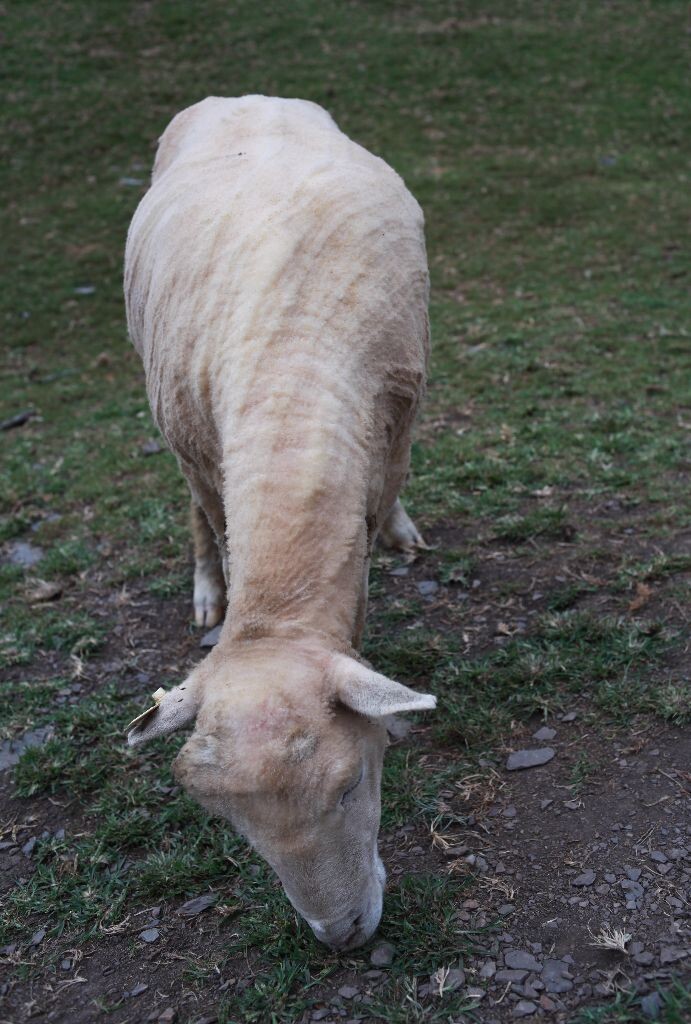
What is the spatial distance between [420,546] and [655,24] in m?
21.0

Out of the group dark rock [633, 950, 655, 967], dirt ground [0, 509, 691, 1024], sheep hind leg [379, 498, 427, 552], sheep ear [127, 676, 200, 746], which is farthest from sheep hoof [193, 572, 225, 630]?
dark rock [633, 950, 655, 967]

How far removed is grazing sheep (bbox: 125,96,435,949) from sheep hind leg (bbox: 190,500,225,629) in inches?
47.2

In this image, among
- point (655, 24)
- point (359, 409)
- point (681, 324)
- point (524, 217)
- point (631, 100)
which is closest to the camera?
point (359, 409)

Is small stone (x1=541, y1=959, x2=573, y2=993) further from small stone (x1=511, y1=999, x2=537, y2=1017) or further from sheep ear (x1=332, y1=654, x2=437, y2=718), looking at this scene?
sheep ear (x1=332, y1=654, x2=437, y2=718)

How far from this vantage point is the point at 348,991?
3.05 metres

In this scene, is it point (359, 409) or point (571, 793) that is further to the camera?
point (571, 793)

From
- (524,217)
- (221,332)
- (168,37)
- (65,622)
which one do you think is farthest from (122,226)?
(221,332)

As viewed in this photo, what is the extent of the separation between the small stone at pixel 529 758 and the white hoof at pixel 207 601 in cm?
200

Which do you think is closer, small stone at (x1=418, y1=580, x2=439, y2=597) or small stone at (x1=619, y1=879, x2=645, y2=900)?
small stone at (x1=619, y1=879, x2=645, y2=900)

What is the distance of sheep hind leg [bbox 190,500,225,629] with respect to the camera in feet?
17.7

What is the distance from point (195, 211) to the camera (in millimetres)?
4098

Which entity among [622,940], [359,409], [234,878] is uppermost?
[359,409]

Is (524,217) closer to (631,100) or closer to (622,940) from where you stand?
(631,100)

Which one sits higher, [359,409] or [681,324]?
[359,409]
